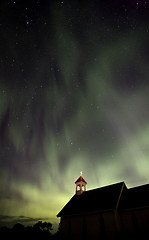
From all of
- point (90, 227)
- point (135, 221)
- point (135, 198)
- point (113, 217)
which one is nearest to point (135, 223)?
point (135, 221)

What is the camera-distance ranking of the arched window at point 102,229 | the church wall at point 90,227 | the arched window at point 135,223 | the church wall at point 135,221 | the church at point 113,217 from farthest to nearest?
the arched window at point 102,229 < the church wall at point 90,227 < the church at point 113,217 < the arched window at point 135,223 < the church wall at point 135,221

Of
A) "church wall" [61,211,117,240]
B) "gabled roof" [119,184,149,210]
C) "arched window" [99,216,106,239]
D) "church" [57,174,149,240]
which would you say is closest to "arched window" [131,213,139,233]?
"church" [57,174,149,240]

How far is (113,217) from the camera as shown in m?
19.5

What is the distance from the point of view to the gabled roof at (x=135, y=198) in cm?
1902

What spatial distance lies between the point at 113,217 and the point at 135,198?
416 centimetres

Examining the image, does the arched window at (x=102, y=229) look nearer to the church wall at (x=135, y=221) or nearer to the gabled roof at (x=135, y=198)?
the church wall at (x=135, y=221)

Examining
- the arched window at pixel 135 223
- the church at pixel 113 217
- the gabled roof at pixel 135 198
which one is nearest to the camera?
the arched window at pixel 135 223

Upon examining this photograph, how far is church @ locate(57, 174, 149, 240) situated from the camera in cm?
1811

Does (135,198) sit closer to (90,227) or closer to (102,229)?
(102,229)

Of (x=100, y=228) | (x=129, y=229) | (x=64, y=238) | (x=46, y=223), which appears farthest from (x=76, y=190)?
(x=46, y=223)

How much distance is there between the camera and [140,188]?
2342cm

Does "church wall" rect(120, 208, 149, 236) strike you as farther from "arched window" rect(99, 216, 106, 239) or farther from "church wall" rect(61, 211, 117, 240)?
"arched window" rect(99, 216, 106, 239)

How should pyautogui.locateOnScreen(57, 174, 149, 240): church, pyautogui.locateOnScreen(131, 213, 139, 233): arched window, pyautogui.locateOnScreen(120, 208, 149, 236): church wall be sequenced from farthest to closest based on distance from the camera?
pyautogui.locateOnScreen(57, 174, 149, 240): church, pyautogui.locateOnScreen(131, 213, 139, 233): arched window, pyautogui.locateOnScreen(120, 208, 149, 236): church wall

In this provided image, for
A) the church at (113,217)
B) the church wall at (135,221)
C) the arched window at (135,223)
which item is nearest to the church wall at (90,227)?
the church at (113,217)
